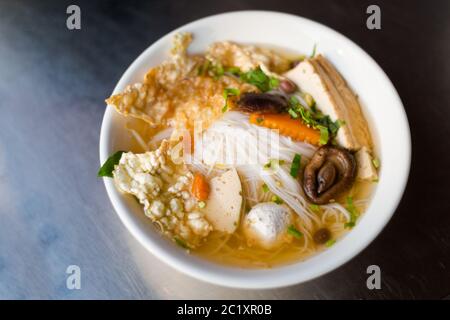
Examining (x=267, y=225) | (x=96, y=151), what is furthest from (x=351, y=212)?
(x=96, y=151)

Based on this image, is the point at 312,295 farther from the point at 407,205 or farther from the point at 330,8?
the point at 330,8

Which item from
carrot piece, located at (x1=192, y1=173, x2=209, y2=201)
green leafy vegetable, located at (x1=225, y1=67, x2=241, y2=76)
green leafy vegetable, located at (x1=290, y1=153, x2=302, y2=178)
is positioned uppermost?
green leafy vegetable, located at (x1=225, y1=67, x2=241, y2=76)

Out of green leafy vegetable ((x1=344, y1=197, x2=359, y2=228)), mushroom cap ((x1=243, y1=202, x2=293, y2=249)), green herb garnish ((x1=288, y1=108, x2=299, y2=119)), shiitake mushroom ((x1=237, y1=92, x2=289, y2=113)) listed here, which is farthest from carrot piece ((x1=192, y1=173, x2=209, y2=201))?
green leafy vegetable ((x1=344, y1=197, x2=359, y2=228))

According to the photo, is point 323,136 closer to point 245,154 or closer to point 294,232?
point 245,154

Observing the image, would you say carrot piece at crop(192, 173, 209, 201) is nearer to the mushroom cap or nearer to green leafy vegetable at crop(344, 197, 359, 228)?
the mushroom cap
